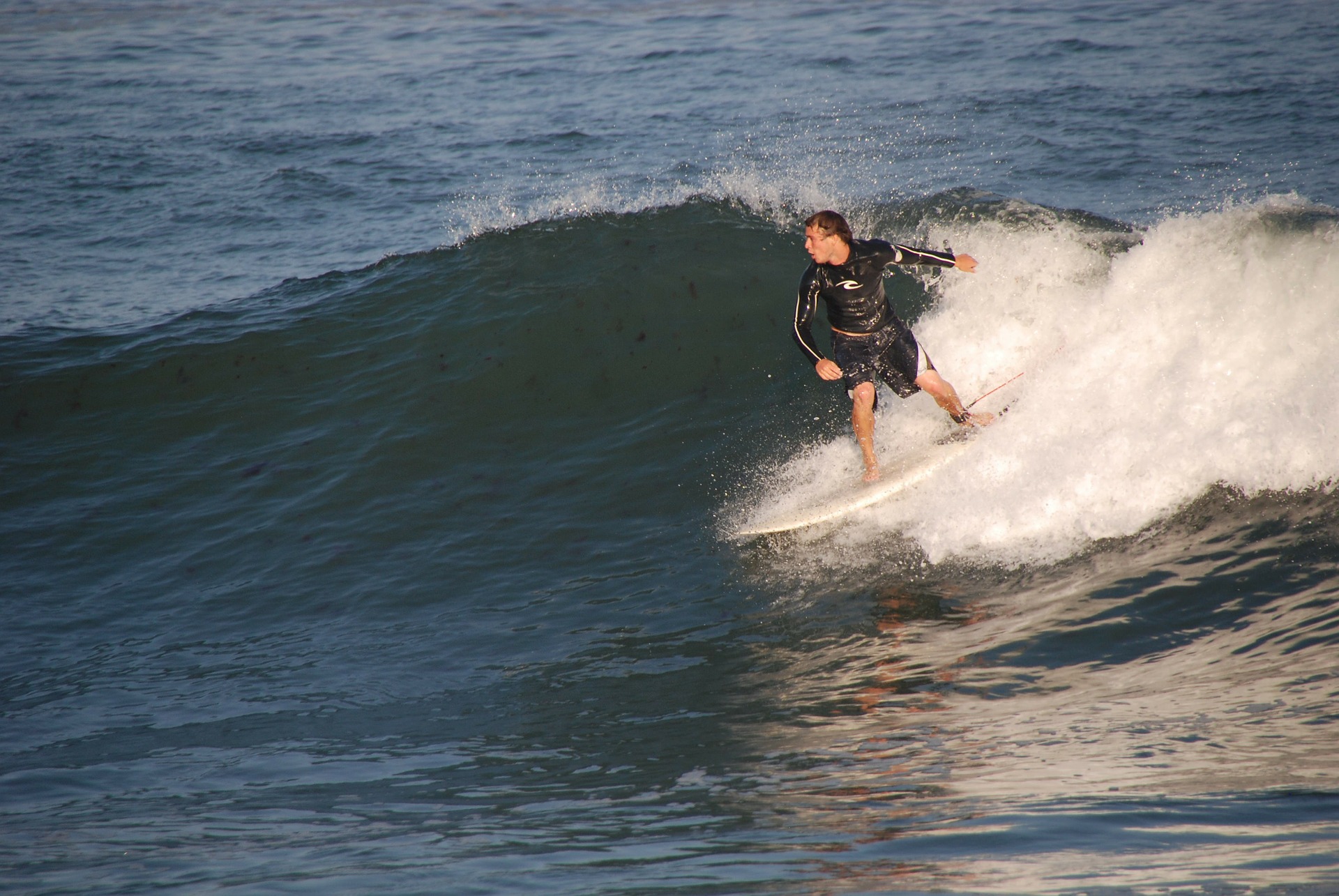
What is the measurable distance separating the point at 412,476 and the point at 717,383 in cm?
280

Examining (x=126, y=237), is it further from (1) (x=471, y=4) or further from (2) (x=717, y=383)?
(1) (x=471, y=4)

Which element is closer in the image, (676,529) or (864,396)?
(864,396)

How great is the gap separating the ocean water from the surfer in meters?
0.62

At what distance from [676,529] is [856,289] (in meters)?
2.14

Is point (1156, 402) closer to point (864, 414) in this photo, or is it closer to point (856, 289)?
point (864, 414)

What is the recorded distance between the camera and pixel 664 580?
6812 millimetres

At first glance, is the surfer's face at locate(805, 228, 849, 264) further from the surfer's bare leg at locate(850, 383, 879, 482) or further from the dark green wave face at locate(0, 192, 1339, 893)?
the dark green wave face at locate(0, 192, 1339, 893)

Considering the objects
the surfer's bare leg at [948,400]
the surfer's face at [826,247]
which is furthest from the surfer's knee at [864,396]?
the surfer's face at [826,247]

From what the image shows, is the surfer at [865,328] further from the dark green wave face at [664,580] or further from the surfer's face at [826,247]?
the dark green wave face at [664,580]

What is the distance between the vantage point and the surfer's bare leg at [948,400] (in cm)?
707

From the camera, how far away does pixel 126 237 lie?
1434 centimetres

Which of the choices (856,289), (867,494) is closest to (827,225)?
(856,289)

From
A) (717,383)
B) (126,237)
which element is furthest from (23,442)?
(717,383)

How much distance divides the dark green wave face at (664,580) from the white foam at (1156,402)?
30 millimetres
